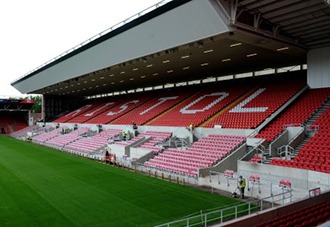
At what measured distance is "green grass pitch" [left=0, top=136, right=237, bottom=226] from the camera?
37.3 ft

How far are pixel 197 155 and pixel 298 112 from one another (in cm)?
701

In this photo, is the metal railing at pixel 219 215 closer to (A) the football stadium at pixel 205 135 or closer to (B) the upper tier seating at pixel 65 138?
(A) the football stadium at pixel 205 135

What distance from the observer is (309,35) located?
756 inches

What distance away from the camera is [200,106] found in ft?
98.7

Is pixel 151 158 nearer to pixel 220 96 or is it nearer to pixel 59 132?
pixel 220 96

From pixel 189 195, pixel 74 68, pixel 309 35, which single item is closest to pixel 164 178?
pixel 189 195

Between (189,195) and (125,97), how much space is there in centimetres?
3545

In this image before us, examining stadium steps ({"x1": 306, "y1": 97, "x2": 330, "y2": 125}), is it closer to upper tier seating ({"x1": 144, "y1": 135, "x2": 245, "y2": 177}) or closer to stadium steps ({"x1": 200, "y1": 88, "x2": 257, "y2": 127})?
upper tier seating ({"x1": 144, "y1": 135, "x2": 245, "y2": 177})

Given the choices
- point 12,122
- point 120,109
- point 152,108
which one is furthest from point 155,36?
point 12,122

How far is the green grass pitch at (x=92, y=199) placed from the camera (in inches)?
448

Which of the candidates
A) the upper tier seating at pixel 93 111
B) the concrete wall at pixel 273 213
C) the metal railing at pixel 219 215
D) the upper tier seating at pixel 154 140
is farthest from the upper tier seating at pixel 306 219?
the upper tier seating at pixel 93 111

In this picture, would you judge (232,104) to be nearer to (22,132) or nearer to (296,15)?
(296,15)

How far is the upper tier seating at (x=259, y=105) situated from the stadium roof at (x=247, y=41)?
2.00 m

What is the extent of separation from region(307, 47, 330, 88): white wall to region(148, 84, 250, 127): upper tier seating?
284 inches
